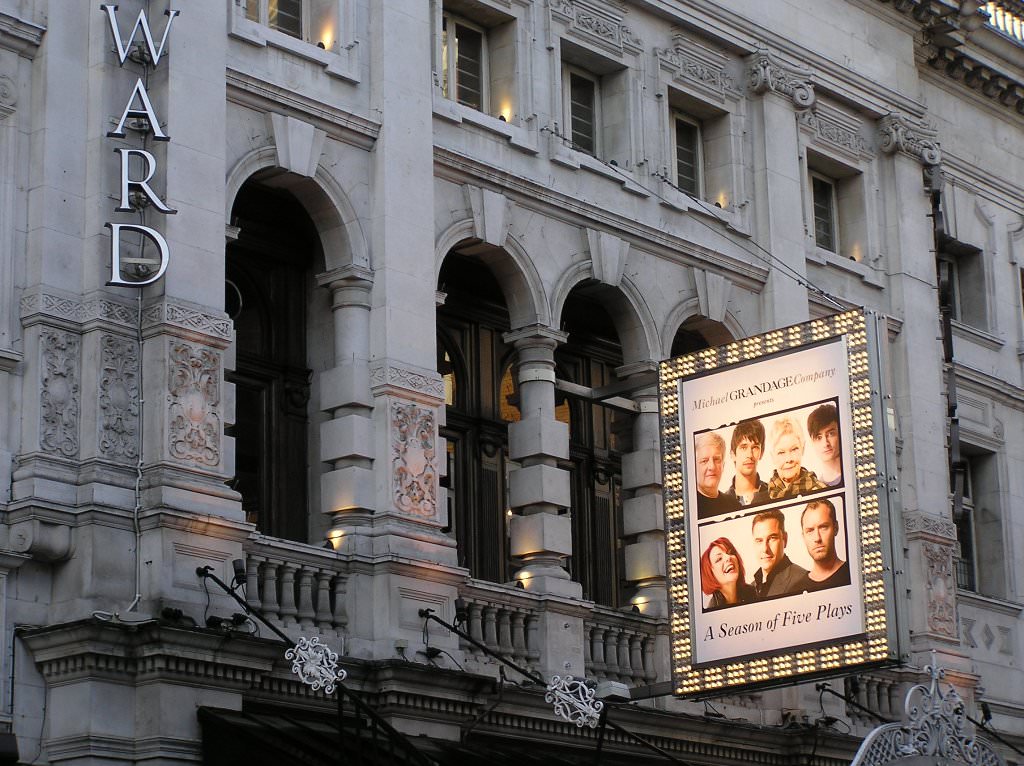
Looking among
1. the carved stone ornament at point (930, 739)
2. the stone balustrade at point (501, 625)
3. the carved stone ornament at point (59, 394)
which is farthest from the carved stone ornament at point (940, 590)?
the carved stone ornament at point (59, 394)

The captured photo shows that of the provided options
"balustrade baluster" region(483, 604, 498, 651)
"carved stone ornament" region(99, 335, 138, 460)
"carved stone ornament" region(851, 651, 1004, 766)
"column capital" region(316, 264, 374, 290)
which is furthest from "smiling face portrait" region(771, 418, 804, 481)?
"carved stone ornament" region(99, 335, 138, 460)

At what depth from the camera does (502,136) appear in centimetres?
2839

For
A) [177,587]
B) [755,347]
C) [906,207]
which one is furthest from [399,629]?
[906,207]

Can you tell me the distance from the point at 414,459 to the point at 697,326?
7.04m

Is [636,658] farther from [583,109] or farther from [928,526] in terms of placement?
[583,109]

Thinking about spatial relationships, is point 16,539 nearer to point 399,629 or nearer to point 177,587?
point 177,587

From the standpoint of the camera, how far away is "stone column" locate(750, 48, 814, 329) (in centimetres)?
3175

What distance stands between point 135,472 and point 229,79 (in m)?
4.86

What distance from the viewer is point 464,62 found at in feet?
95.5

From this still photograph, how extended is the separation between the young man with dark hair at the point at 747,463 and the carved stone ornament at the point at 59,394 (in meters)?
8.13

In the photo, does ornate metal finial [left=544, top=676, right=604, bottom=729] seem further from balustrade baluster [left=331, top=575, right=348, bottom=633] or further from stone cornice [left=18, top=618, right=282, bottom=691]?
stone cornice [left=18, top=618, right=282, bottom=691]

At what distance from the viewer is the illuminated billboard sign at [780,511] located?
25.3 metres

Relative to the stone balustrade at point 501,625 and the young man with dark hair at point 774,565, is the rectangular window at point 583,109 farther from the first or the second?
the stone balustrade at point 501,625

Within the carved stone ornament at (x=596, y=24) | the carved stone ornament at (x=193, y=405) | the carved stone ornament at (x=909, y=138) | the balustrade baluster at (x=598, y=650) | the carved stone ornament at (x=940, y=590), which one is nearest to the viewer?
the carved stone ornament at (x=193, y=405)
